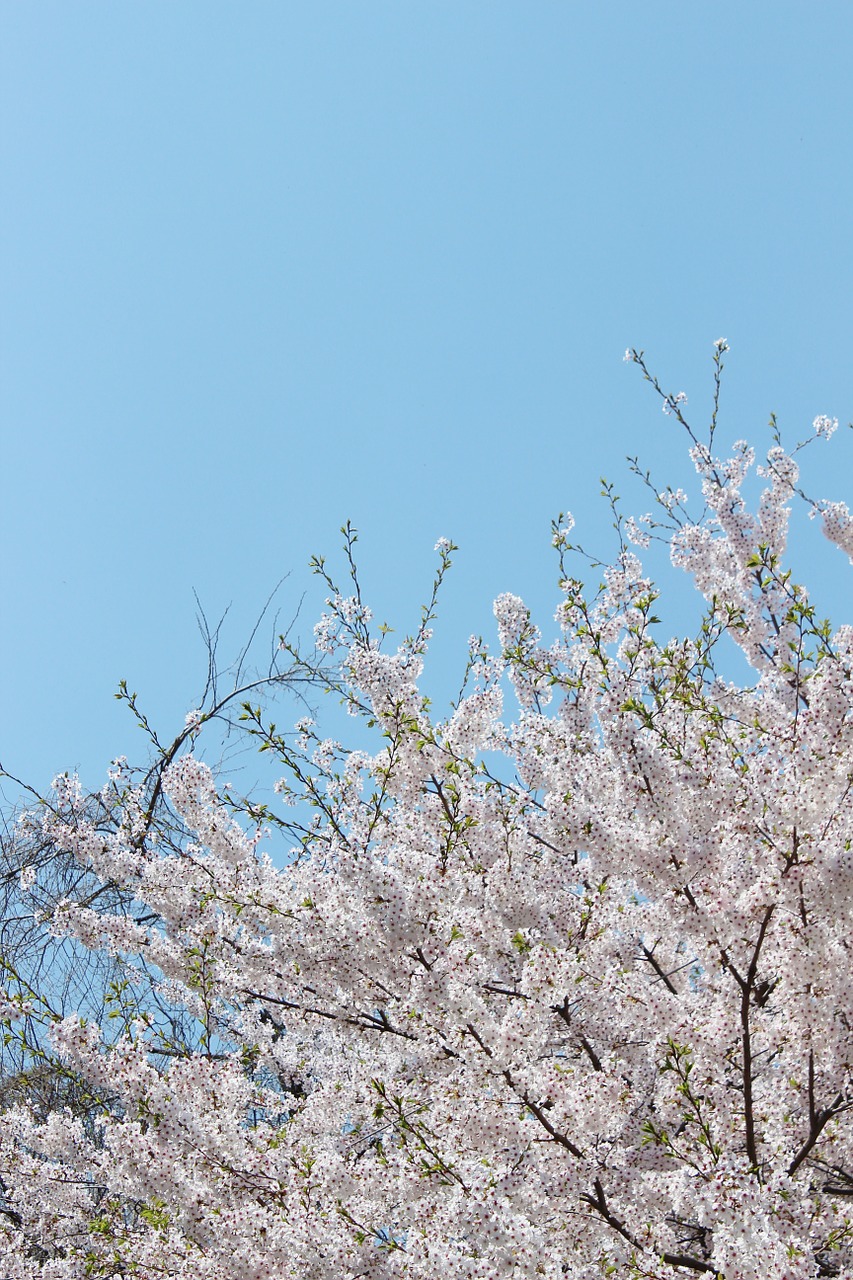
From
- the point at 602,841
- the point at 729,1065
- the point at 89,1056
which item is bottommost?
the point at 729,1065

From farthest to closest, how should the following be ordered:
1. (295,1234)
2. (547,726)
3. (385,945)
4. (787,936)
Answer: (547,726)
(385,945)
(295,1234)
(787,936)

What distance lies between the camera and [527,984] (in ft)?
11.4

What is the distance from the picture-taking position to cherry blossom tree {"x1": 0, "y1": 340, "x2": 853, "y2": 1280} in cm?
323

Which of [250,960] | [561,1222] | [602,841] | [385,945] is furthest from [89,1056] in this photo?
[602,841]

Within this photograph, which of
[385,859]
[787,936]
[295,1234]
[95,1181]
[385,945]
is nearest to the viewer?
[787,936]

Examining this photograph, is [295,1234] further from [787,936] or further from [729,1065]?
[787,936]

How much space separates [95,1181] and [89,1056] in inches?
73.1

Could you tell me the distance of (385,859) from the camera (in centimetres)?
417

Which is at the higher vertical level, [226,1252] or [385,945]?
[385,945]

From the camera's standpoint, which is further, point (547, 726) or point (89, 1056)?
point (547, 726)

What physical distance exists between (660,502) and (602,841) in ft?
8.91

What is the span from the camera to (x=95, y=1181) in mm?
5559

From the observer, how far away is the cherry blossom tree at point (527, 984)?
3227 millimetres

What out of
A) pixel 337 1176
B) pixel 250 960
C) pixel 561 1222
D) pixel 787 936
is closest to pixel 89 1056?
pixel 250 960
